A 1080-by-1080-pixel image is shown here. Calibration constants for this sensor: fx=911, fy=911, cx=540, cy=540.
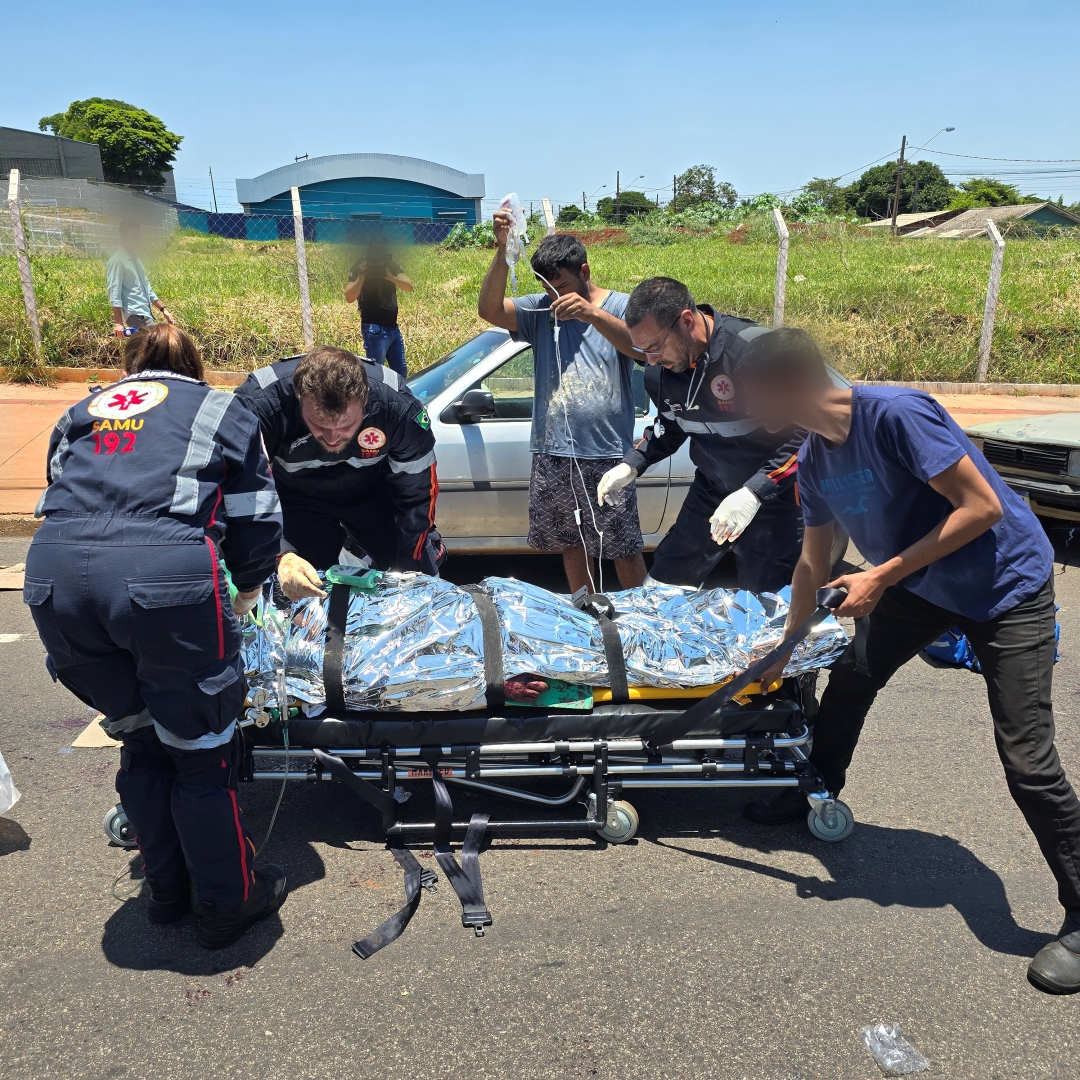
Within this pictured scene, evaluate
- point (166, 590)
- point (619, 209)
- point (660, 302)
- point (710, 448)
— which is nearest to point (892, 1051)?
point (166, 590)

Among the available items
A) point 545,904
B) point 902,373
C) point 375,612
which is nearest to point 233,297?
point 902,373

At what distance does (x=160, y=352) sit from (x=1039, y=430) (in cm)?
599

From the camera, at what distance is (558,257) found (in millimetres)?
4125

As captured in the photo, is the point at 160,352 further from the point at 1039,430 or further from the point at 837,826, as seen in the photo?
the point at 1039,430

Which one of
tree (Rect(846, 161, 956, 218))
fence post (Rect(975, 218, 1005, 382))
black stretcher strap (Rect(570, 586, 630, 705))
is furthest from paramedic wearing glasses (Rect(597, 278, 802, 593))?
tree (Rect(846, 161, 956, 218))

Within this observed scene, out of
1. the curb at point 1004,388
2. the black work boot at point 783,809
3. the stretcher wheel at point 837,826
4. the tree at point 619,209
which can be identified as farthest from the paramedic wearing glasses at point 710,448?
the tree at point 619,209

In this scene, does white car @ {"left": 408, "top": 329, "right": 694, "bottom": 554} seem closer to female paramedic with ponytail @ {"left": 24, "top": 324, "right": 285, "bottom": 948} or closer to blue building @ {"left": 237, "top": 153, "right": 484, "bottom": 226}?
female paramedic with ponytail @ {"left": 24, "top": 324, "right": 285, "bottom": 948}

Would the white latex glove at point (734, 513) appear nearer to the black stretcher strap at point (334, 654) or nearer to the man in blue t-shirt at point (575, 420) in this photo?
the man in blue t-shirt at point (575, 420)

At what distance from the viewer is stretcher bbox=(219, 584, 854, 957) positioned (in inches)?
113

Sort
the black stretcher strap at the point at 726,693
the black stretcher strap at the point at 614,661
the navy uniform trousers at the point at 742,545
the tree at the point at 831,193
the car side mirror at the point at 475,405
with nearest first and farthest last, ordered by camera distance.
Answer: the black stretcher strap at the point at 726,693, the black stretcher strap at the point at 614,661, the navy uniform trousers at the point at 742,545, the car side mirror at the point at 475,405, the tree at the point at 831,193

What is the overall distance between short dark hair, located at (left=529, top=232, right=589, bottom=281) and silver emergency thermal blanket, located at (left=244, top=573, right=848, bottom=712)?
5.51ft

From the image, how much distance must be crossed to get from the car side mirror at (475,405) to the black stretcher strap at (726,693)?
2733mm

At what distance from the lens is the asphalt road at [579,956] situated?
2.21m

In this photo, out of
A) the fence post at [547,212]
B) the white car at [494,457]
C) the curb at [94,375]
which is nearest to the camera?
the white car at [494,457]
